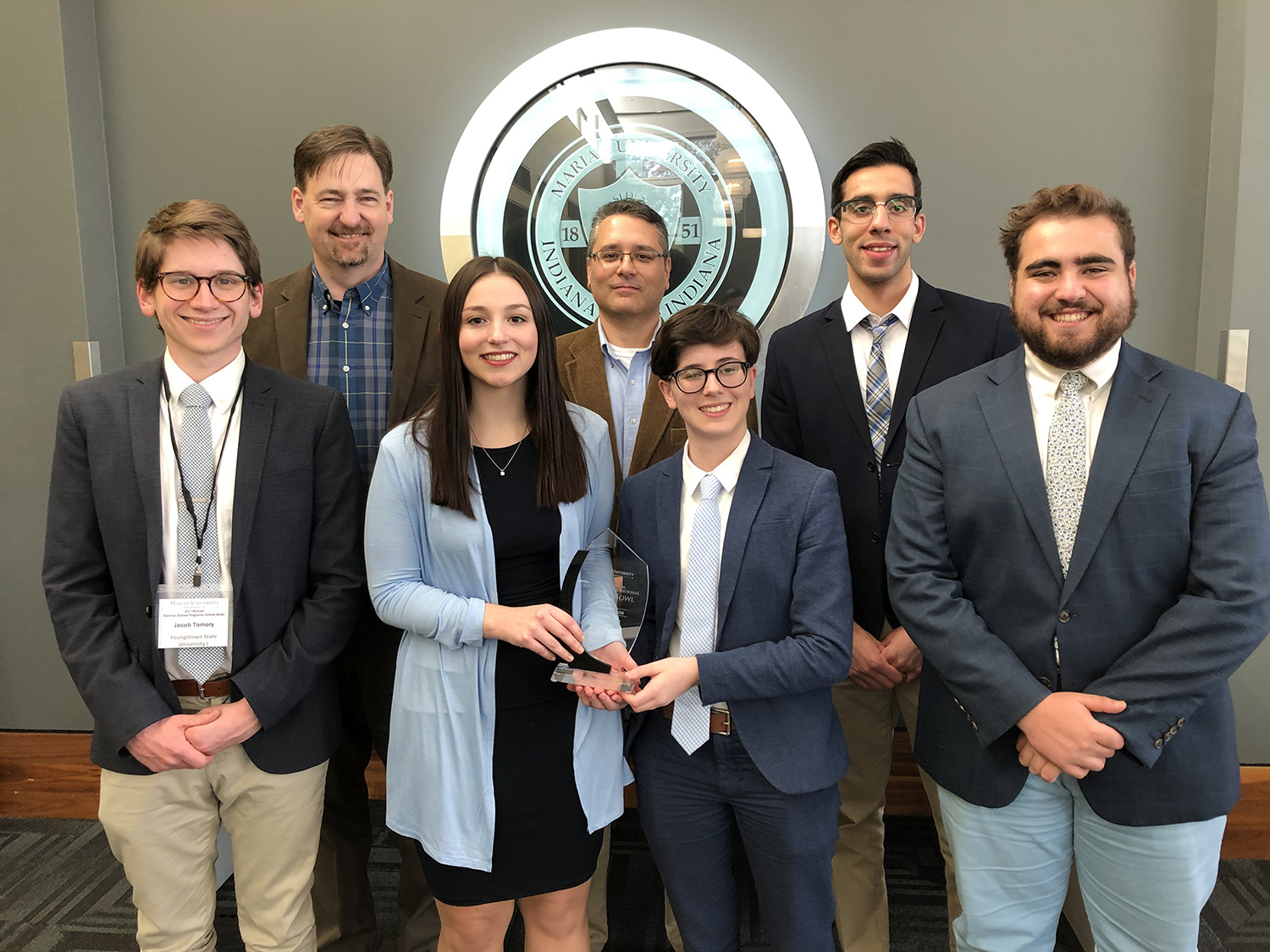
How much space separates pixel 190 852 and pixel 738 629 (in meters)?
1.32

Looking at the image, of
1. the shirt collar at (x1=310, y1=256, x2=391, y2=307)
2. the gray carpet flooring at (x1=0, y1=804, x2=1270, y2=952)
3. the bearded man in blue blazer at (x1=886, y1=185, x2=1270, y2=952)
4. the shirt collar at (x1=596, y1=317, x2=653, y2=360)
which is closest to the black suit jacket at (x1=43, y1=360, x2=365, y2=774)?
the shirt collar at (x1=310, y1=256, x2=391, y2=307)

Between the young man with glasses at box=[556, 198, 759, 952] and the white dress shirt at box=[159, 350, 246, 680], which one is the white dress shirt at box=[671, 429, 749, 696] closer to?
the young man with glasses at box=[556, 198, 759, 952]

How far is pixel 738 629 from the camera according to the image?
1.71 metres

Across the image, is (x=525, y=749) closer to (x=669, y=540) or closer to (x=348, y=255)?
(x=669, y=540)

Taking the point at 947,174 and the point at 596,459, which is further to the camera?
the point at 947,174

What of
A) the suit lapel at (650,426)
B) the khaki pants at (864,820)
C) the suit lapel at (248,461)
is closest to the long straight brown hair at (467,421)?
the suit lapel at (248,461)

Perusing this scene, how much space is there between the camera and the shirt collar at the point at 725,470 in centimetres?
175

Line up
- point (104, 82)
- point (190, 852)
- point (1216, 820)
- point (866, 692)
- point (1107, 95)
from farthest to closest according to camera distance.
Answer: point (104, 82) < point (1107, 95) < point (866, 692) < point (190, 852) < point (1216, 820)

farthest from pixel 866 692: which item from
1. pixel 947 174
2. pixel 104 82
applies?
pixel 104 82

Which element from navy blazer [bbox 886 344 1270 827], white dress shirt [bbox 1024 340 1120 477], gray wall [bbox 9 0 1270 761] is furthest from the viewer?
gray wall [bbox 9 0 1270 761]

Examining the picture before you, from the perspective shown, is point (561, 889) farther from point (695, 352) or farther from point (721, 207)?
point (721, 207)

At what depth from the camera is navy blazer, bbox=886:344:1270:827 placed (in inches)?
57.9

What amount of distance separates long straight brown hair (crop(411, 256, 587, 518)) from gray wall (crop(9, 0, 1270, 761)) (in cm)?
158

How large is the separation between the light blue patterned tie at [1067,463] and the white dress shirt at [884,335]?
57cm
